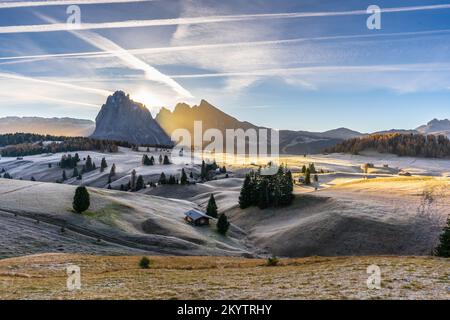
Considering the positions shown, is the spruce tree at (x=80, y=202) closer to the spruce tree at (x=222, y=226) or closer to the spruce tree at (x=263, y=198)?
the spruce tree at (x=222, y=226)

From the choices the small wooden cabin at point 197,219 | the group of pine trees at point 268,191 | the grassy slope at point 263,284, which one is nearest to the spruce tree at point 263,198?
the group of pine trees at point 268,191

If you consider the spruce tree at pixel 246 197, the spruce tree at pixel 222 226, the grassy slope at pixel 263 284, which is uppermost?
the grassy slope at pixel 263 284

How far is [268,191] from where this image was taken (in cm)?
11462

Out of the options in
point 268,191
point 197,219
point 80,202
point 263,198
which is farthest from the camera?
point 268,191

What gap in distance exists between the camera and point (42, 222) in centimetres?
7394

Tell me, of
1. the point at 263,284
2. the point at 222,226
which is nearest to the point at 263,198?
the point at 222,226

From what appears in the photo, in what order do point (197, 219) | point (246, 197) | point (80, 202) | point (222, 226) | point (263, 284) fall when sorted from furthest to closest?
point (246, 197) < point (197, 219) < point (222, 226) < point (80, 202) < point (263, 284)

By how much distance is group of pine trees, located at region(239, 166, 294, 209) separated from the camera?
112125 millimetres

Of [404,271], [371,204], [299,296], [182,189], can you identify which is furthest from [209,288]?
[182,189]

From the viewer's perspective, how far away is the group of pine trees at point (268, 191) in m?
112

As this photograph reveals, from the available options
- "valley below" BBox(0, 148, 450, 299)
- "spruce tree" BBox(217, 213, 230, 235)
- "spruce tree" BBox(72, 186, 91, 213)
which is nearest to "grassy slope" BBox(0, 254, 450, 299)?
"valley below" BBox(0, 148, 450, 299)

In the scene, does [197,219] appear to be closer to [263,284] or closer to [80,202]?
[80,202]

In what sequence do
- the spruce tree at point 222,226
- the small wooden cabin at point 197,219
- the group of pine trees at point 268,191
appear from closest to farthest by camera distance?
the spruce tree at point 222,226 < the small wooden cabin at point 197,219 < the group of pine trees at point 268,191
